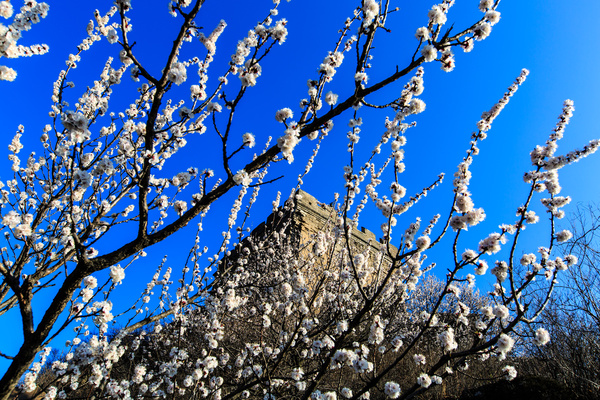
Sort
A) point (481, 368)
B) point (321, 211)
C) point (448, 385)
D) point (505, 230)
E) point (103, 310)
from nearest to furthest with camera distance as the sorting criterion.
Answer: point (505, 230)
point (103, 310)
point (448, 385)
point (481, 368)
point (321, 211)

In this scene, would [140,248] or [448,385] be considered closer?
[140,248]

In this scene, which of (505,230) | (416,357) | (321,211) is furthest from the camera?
(321,211)

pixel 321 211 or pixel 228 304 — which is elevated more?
pixel 321 211

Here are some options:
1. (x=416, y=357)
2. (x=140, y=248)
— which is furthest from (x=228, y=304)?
(x=416, y=357)

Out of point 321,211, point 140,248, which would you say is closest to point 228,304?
point 140,248

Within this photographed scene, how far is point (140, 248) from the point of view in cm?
254

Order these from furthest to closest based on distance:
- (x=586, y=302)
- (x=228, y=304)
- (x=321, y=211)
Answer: (x=321, y=211)
(x=586, y=302)
(x=228, y=304)

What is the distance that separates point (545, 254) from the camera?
3.23 meters

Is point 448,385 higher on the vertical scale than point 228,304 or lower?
lower

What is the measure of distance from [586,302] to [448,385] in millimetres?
4120

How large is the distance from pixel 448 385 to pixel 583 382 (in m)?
3.18

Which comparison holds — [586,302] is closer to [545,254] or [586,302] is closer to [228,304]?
[545,254]

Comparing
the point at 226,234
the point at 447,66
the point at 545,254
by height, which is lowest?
the point at 545,254

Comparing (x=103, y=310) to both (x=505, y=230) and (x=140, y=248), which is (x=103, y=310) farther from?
(x=505, y=230)
